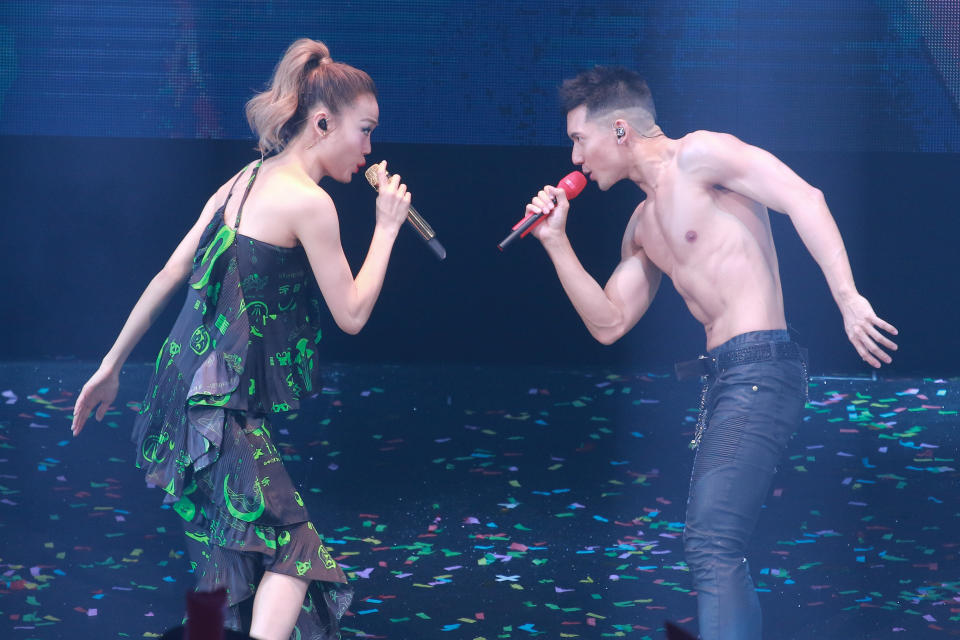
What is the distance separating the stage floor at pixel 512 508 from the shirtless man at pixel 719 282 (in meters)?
0.61

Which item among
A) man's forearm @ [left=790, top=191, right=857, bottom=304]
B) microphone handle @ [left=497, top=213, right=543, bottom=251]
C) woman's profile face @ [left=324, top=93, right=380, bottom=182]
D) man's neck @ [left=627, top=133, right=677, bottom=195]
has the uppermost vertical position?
man's neck @ [left=627, top=133, right=677, bottom=195]

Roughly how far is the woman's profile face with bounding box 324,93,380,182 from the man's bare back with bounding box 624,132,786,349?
0.67m

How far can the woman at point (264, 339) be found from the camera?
2164 mm

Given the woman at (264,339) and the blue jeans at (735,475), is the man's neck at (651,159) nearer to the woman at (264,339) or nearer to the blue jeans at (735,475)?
the blue jeans at (735,475)

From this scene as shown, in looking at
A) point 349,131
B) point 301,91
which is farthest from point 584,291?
point 301,91

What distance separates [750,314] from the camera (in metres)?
2.34

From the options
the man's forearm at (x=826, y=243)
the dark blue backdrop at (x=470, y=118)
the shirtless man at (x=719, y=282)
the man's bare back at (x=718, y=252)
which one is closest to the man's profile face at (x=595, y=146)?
the shirtless man at (x=719, y=282)

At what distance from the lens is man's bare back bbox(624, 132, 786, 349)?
2350 mm

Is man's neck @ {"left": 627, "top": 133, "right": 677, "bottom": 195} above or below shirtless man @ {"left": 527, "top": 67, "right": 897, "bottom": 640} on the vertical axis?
above

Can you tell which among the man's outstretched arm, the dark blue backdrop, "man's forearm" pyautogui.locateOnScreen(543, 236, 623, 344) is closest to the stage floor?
the dark blue backdrop

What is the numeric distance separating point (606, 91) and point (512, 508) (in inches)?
62.9

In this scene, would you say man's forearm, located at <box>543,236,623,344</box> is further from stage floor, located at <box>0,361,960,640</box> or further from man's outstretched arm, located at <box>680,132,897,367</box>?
stage floor, located at <box>0,361,960,640</box>

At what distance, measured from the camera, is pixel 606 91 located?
253 cm

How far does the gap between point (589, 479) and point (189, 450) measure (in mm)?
1992
